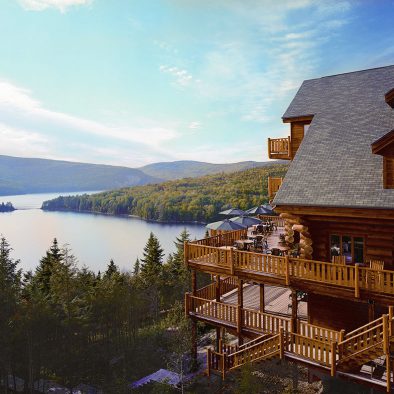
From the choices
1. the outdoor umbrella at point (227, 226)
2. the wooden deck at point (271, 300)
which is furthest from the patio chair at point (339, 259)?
the outdoor umbrella at point (227, 226)

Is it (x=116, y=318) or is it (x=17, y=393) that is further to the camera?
(x=116, y=318)

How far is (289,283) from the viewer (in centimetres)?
1443

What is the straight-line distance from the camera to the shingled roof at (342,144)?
46.1ft

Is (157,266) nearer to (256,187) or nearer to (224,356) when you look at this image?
(224,356)

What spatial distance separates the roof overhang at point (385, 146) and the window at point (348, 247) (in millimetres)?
3690

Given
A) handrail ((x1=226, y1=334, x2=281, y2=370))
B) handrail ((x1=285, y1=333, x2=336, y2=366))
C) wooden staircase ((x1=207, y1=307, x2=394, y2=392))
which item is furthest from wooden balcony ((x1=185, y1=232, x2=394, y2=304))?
handrail ((x1=226, y1=334, x2=281, y2=370))

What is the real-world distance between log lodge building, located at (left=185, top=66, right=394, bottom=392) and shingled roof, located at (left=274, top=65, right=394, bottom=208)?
47 mm

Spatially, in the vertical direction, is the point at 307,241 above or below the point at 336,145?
below

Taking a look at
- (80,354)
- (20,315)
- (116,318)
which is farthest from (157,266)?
(20,315)

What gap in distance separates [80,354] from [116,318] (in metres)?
5.81

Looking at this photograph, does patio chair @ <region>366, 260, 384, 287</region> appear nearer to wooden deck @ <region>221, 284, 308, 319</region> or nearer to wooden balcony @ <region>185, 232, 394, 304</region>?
wooden balcony @ <region>185, 232, 394, 304</region>

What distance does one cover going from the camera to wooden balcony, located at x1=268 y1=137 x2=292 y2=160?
818 inches

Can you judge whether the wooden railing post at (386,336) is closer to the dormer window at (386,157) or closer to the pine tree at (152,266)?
the dormer window at (386,157)

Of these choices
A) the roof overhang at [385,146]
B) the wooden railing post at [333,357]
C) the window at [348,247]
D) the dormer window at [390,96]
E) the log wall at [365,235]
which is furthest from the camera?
the window at [348,247]
